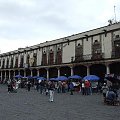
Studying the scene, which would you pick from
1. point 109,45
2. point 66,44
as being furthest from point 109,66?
point 66,44

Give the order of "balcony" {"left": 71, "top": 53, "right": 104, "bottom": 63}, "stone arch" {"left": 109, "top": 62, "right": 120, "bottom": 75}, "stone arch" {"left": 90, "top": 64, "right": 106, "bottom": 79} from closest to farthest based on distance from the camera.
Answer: "stone arch" {"left": 109, "top": 62, "right": 120, "bottom": 75} < "balcony" {"left": 71, "top": 53, "right": 104, "bottom": 63} < "stone arch" {"left": 90, "top": 64, "right": 106, "bottom": 79}

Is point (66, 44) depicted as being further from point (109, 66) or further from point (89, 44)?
point (109, 66)

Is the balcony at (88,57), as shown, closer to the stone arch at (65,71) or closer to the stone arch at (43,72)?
the stone arch at (65,71)

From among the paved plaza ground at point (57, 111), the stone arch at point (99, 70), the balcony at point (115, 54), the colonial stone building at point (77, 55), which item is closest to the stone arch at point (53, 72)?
the colonial stone building at point (77, 55)

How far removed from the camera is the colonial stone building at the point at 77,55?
35.8m

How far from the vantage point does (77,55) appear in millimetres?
41375

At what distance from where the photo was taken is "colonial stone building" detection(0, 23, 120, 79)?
35.8 meters

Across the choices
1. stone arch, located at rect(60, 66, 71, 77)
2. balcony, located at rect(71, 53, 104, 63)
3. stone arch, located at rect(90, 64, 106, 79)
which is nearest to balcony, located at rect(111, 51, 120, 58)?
balcony, located at rect(71, 53, 104, 63)

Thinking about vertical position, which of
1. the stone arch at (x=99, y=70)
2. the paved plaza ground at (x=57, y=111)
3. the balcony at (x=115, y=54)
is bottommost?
the paved plaza ground at (x=57, y=111)

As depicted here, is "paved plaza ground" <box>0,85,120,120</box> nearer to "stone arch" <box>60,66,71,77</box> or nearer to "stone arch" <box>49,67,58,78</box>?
"stone arch" <box>60,66,71,77</box>

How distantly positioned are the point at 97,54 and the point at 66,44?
28.5 feet

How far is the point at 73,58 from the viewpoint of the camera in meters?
42.1

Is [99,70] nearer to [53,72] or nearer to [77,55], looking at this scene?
[77,55]

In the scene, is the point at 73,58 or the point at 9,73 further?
the point at 9,73
